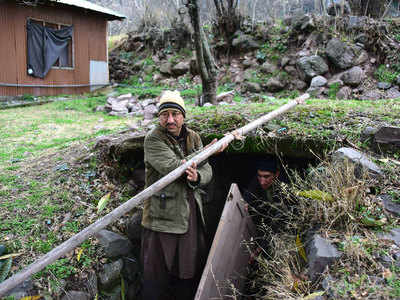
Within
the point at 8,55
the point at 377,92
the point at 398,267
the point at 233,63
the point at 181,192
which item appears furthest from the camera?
the point at 233,63

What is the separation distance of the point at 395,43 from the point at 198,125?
313 inches

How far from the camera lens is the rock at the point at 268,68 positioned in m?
10.6

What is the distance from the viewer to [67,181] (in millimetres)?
4035

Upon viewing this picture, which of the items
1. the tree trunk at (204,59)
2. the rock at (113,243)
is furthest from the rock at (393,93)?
the rock at (113,243)

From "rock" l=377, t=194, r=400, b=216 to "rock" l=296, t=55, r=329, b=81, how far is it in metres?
7.26

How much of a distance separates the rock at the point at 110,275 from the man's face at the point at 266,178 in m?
2.06

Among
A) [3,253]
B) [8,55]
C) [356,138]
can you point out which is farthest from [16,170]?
[8,55]

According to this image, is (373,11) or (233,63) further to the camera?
(233,63)

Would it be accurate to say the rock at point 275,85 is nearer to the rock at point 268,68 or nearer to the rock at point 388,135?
the rock at point 268,68

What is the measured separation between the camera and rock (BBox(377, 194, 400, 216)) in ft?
8.76

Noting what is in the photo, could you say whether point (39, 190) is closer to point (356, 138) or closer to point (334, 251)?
point (334, 251)

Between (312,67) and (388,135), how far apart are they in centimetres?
666

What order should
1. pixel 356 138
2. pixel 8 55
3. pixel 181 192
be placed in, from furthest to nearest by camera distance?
1. pixel 8 55
2. pixel 356 138
3. pixel 181 192

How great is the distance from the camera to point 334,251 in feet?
7.99
